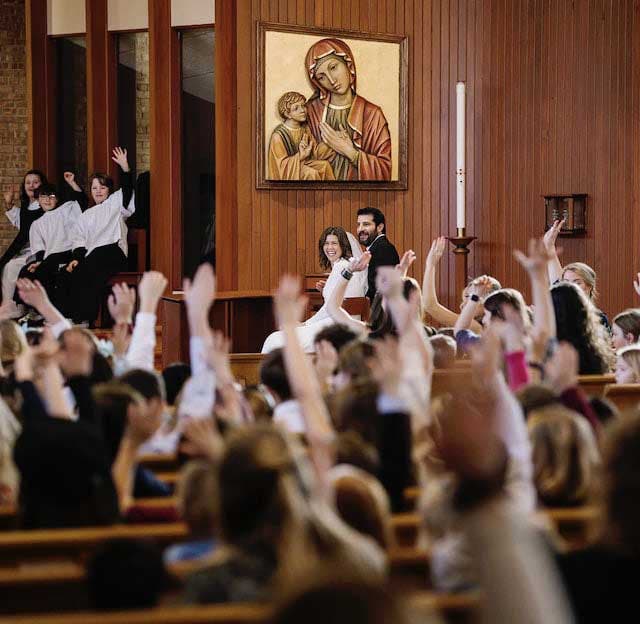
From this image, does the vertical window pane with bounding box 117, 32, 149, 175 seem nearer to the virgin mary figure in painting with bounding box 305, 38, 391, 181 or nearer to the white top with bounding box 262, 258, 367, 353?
A: the virgin mary figure in painting with bounding box 305, 38, 391, 181

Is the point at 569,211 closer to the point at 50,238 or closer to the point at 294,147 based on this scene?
the point at 294,147

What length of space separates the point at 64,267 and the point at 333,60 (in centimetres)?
332

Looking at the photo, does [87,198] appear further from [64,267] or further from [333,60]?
[333,60]

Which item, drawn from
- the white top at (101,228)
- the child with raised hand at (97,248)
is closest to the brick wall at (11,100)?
the child with raised hand at (97,248)

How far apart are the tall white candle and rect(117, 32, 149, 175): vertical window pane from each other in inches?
144

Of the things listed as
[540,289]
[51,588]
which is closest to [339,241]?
[540,289]

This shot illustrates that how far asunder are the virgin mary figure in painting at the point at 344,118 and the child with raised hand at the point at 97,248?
209 centimetres

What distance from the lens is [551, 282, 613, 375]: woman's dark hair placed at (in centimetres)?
556

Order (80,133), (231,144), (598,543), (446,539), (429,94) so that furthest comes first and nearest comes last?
(80,133)
(429,94)
(231,144)
(446,539)
(598,543)

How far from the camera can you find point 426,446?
11.7 ft

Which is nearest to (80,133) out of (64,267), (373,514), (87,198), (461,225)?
(87,198)

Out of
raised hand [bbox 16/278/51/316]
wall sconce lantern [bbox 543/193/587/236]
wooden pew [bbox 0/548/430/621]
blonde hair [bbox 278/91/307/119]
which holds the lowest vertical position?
wooden pew [bbox 0/548/430/621]

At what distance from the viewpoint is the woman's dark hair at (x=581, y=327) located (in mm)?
5559

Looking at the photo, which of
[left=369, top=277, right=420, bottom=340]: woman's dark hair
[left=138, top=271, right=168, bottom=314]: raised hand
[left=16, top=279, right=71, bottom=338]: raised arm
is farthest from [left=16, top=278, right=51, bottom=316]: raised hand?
[left=369, top=277, right=420, bottom=340]: woman's dark hair
